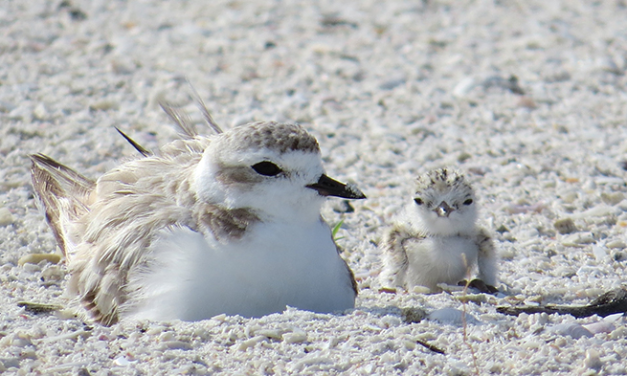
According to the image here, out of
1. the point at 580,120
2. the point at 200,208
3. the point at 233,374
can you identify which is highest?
the point at 200,208

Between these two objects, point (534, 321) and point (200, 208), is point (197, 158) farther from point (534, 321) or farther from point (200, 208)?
point (534, 321)

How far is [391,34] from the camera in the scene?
9680mm

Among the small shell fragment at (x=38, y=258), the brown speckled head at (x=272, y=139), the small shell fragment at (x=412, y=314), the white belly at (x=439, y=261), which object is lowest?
the white belly at (x=439, y=261)

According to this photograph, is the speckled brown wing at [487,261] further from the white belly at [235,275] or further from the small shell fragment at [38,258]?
the small shell fragment at [38,258]

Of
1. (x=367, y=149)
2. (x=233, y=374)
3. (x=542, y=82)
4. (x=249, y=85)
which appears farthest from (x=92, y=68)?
(x=233, y=374)

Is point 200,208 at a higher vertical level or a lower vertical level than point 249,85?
higher

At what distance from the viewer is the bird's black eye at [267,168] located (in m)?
4.18

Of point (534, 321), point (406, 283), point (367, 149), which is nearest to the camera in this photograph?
point (534, 321)

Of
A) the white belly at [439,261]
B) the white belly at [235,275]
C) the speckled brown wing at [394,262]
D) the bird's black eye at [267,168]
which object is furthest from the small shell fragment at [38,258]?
the white belly at [439,261]

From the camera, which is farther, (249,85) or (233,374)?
(249,85)

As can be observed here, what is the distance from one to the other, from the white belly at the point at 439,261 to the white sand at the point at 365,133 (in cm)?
26

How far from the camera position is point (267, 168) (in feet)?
13.7

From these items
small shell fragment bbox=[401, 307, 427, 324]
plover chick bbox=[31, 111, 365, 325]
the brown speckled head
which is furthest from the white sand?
the brown speckled head

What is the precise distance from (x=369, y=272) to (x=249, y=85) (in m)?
3.42
